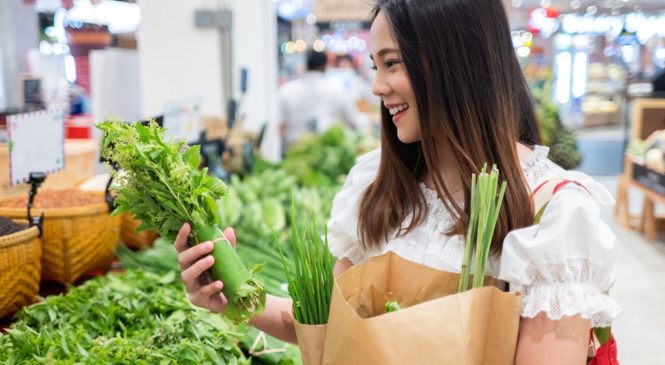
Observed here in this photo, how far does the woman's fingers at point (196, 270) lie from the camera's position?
4.31 feet

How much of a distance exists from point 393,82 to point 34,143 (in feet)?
4.17

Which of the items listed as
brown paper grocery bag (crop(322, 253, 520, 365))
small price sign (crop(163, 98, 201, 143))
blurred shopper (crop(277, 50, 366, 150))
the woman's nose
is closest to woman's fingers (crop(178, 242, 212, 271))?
brown paper grocery bag (crop(322, 253, 520, 365))

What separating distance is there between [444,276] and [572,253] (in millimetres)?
230

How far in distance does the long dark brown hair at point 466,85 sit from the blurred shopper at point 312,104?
18.1 ft

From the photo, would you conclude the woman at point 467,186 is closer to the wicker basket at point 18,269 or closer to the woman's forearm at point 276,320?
the woman's forearm at point 276,320

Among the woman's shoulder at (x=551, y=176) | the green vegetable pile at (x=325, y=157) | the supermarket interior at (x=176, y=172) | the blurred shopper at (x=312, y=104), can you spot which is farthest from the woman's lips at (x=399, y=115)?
the blurred shopper at (x=312, y=104)

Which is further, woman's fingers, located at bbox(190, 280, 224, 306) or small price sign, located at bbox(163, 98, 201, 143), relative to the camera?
small price sign, located at bbox(163, 98, 201, 143)

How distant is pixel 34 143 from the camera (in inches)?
84.6

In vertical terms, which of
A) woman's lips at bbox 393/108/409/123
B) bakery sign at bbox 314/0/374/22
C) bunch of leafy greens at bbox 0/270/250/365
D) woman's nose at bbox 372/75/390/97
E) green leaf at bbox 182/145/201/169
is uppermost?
bakery sign at bbox 314/0/374/22

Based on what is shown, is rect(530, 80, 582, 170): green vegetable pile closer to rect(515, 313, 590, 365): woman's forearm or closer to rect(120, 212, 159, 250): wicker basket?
rect(515, 313, 590, 365): woman's forearm

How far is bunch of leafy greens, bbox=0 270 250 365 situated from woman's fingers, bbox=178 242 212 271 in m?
0.35

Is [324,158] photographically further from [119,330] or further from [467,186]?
[467,186]

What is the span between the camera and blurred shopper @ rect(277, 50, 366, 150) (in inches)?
276

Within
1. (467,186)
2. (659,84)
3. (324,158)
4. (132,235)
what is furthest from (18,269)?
(659,84)
